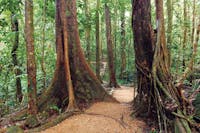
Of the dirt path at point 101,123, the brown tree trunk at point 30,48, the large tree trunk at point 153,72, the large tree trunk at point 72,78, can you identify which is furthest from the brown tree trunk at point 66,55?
the large tree trunk at point 153,72

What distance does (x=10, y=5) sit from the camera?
27.6ft

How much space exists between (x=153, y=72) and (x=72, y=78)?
2.87 metres

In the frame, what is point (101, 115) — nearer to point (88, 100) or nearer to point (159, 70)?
point (88, 100)

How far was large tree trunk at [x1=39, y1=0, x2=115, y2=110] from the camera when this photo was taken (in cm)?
795

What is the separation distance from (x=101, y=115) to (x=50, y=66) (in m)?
7.06

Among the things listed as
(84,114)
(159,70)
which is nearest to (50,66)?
(84,114)

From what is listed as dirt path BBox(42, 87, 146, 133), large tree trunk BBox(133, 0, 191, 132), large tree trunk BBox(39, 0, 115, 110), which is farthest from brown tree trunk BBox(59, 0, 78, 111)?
large tree trunk BBox(133, 0, 191, 132)

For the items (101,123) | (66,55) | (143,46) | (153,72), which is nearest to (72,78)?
(66,55)

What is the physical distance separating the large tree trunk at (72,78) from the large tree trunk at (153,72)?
5.40ft

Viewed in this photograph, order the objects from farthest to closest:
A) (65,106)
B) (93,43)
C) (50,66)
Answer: (93,43) < (50,66) < (65,106)

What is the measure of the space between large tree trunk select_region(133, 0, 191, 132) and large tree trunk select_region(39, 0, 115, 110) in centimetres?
165

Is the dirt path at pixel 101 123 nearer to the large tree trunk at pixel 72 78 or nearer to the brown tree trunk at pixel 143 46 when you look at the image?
the brown tree trunk at pixel 143 46

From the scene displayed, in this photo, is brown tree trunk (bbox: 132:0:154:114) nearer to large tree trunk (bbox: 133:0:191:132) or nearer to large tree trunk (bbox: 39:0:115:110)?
large tree trunk (bbox: 133:0:191:132)

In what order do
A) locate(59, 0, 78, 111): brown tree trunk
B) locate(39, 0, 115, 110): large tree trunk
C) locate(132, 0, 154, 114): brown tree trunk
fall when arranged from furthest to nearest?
locate(39, 0, 115, 110): large tree trunk
locate(59, 0, 78, 111): brown tree trunk
locate(132, 0, 154, 114): brown tree trunk
